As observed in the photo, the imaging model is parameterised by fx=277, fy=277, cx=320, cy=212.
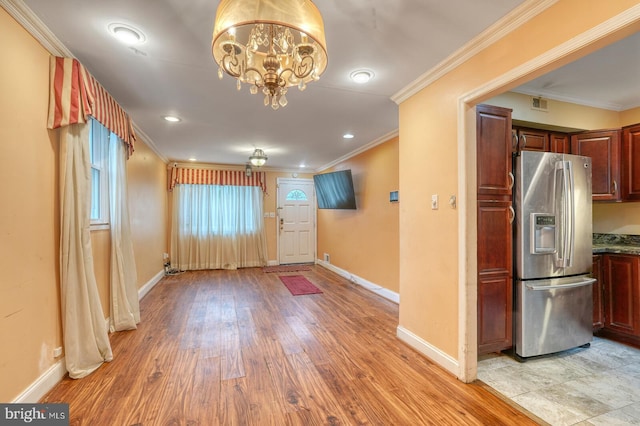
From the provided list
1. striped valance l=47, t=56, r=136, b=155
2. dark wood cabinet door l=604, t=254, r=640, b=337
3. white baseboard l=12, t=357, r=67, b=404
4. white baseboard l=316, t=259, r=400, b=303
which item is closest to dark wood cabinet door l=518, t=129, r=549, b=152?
dark wood cabinet door l=604, t=254, r=640, b=337

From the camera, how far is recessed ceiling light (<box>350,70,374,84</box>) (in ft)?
7.45

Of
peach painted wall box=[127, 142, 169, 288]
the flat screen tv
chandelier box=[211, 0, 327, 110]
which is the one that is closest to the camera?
chandelier box=[211, 0, 327, 110]

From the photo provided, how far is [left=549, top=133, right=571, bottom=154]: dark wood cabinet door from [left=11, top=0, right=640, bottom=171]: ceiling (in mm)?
401

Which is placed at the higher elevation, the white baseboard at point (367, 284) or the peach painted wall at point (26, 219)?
the peach painted wall at point (26, 219)

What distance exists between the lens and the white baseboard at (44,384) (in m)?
1.65

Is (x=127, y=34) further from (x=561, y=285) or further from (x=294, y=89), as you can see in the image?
(x=561, y=285)

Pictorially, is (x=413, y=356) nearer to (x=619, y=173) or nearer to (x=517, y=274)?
(x=517, y=274)

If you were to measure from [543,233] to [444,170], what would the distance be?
1022 mm

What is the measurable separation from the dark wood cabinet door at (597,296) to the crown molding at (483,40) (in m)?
2.38

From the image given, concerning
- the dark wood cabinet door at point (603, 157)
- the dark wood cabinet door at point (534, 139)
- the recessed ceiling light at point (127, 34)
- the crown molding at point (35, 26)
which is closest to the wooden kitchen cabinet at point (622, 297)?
the dark wood cabinet door at point (603, 157)

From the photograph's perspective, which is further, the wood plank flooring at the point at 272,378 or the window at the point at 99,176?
the window at the point at 99,176

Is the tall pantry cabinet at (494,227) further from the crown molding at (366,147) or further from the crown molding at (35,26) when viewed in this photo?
the crown molding at (35,26)

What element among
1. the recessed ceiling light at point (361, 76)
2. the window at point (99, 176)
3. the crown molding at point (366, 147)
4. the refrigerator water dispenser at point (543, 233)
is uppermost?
the recessed ceiling light at point (361, 76)

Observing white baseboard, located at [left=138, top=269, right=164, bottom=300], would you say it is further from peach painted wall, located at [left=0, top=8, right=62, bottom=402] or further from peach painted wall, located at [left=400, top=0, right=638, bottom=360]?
peach painted wall, located at [left=400, top=0, right=638, bottom=360]
